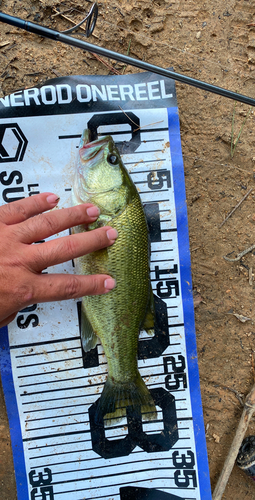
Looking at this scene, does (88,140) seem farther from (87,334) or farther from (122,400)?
(122,400)

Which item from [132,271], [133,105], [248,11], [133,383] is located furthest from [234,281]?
[248,11]

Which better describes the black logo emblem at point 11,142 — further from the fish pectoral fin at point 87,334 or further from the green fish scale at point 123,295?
the fish pectoral fin at point 87,334

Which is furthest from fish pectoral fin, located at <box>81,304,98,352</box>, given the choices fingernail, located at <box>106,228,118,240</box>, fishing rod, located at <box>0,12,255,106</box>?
fishing rod, located at <box>0,12,255,106</box>

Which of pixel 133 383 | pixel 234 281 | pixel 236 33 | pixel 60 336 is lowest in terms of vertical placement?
→ pixel 133 383

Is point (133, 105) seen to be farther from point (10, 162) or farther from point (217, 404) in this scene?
point (217, 404)

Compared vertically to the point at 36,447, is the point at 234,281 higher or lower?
higher

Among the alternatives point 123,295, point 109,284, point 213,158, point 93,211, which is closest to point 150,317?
point 123,295
